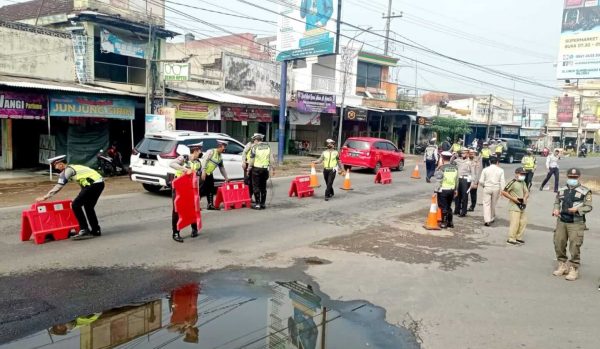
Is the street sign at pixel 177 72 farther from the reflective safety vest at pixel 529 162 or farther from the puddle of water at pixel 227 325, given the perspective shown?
the puddle of water at pixel 227 325

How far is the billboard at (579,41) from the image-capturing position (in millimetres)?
35969

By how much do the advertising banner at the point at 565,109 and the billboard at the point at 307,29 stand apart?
49600 mm

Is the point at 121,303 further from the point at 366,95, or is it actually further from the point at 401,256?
the point at 366,95

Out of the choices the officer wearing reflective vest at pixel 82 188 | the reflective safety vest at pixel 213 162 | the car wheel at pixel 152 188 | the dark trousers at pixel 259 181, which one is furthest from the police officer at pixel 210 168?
the officer wearing reflective vest at pixel 82 188

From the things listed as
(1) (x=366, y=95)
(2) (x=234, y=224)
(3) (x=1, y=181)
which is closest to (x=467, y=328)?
(2) (x=234, y=224)

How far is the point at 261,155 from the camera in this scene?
11.0 m

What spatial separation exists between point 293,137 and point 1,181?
1831 centimetres

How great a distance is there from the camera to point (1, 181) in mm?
14914

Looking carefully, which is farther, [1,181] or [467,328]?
[1,181]

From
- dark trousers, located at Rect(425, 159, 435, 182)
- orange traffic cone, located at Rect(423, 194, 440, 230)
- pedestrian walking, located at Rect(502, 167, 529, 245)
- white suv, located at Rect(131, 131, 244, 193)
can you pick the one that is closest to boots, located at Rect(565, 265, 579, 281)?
pedestrian walking, located at Rect(502, 167, 529, 245)

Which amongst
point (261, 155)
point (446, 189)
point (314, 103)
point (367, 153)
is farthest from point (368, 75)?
point (446, 189)

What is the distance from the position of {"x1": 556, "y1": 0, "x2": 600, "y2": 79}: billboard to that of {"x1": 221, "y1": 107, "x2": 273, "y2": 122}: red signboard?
2579cm

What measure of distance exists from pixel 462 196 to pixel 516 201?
2.66 m

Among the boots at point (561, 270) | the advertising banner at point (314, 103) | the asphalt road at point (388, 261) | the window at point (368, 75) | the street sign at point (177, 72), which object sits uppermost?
the window at point (368, 75)
